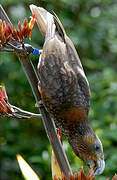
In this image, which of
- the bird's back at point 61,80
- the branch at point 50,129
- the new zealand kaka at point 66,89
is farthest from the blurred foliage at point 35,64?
the branch at point 50,129

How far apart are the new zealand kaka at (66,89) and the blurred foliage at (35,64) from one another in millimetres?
1269

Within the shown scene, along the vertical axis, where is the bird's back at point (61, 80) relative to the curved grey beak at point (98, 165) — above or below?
above

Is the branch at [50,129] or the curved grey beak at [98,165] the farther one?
the curved grey beak at [98,165]

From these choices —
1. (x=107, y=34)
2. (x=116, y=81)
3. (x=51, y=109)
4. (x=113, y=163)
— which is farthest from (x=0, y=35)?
→ (x=107, y=34)

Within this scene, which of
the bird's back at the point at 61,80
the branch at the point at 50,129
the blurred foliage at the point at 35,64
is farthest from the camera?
the blurred foliage at the point at 35,64

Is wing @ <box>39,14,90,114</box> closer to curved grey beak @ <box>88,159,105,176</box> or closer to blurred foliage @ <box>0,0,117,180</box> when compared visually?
curved grey beak @ <box>88,159,105,176</box>

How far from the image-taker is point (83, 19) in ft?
11.5

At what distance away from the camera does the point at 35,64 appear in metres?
3.40

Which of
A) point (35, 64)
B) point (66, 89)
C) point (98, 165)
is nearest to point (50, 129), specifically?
point (66, 89)

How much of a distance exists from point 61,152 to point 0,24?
0.52 metres

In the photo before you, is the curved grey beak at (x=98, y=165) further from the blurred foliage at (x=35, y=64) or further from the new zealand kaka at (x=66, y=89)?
the blurred foliage at (x=35, y=64)

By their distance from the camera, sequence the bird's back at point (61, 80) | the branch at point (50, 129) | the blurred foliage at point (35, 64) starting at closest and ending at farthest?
1. the branch at point (50, 129)
2. the bird's back at point (61, 80)
3. the blurred foliage at point (35, 64)

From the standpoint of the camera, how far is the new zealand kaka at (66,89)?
1.53 metres

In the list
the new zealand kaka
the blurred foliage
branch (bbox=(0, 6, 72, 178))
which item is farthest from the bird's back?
the blurred foliage
